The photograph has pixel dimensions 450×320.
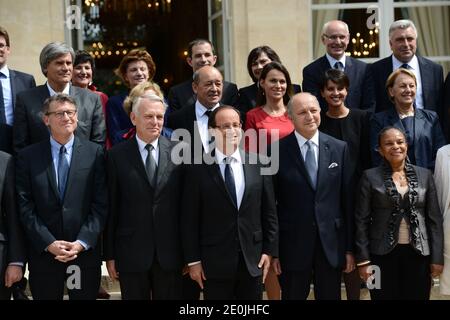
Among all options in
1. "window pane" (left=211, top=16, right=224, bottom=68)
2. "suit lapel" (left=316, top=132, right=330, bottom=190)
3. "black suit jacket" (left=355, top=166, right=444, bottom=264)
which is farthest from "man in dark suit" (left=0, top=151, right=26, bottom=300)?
"window pane" (left=211, top=16, right=224, bottom=68)

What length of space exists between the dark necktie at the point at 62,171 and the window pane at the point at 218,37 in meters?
4.03

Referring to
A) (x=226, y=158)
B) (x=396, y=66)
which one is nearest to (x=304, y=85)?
(x=396, y=66)

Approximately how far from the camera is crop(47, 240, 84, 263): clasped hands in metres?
6.04

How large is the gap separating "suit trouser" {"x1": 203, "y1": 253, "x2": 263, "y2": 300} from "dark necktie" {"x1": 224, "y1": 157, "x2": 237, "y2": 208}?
1.34 feet

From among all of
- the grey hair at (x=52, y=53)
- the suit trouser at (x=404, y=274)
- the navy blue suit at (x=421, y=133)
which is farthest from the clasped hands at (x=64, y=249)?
the navy blue suit at (x=421, y=133)

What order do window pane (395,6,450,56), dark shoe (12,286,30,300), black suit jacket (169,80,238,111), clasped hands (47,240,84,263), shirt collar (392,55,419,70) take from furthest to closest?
window pane (395,6,450,56) < shirt collar (392,55,419,70) < black suit jacket (169,80,238,111) < dark shoe (12,286,30,300) < clasped hands (47,240,84,263)

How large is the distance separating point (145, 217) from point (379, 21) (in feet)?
16.1

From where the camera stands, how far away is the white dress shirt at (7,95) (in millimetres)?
7137

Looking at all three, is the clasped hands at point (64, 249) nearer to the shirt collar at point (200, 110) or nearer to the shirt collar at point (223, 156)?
the shirt collar at point (223, 156)

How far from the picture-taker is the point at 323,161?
6395 mm

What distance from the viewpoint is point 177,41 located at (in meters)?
14.9

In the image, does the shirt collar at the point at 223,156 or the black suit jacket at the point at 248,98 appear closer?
the shirt collar at the point at 223,156

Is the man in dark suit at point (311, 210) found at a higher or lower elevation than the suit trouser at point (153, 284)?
higher

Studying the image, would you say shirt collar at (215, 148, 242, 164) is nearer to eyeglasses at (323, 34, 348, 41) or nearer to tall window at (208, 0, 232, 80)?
eyeglasses at (323, 34, 348, 41)
